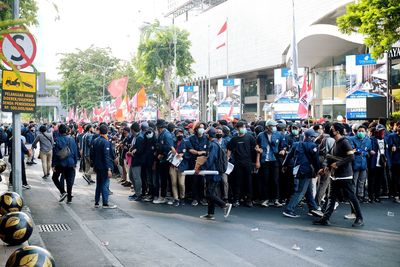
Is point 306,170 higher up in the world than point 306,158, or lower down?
lower down

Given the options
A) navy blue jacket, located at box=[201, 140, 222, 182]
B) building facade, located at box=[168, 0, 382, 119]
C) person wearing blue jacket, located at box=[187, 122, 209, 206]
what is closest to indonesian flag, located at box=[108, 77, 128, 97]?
building facade, located at box=[168, 0, 382, 119]

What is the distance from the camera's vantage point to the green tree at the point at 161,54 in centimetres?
4317

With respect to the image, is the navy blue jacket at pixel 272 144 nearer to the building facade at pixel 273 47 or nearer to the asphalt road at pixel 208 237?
the asphalt road at pixel 208 237

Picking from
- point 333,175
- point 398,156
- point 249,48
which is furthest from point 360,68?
point 249,48

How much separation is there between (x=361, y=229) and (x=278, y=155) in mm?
3107

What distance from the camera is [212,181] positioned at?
9.36 meters

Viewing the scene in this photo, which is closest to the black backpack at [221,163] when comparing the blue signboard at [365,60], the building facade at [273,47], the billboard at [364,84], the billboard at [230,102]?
the billboard at [364,84]

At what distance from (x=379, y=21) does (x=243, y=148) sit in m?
8.26

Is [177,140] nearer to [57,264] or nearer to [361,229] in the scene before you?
[361,229]

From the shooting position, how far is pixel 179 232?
317 inches

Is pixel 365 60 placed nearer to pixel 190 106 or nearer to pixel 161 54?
pixel 190 106

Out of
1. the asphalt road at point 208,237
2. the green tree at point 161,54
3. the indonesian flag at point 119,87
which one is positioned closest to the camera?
the asphalt road at point 208,237

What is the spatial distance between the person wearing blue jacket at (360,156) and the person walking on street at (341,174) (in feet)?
7.80

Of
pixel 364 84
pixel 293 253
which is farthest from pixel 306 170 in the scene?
pixel 364 84
